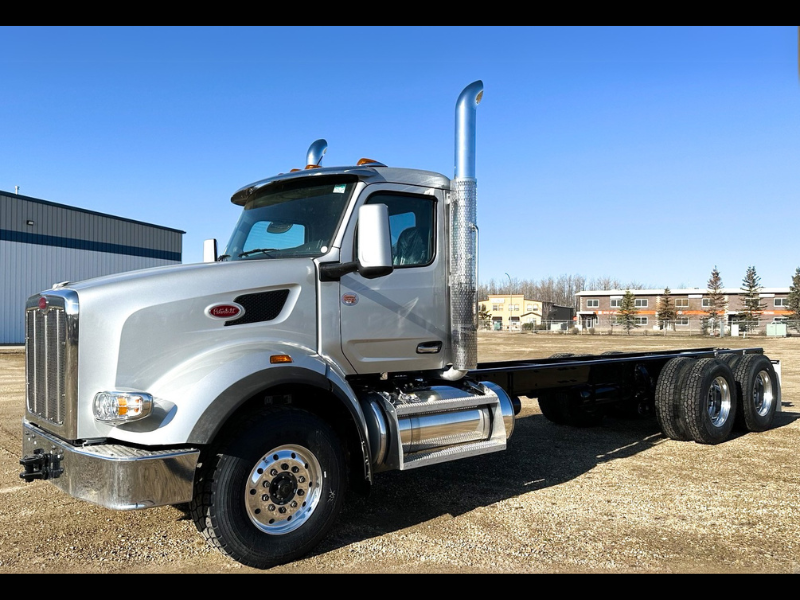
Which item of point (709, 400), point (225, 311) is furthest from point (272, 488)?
point (709, 400)

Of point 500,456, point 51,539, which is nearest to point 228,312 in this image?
point 51,539

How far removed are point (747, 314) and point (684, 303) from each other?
749 centimetres

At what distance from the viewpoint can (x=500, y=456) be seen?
293 inches

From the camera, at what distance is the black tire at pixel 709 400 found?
8016 millimetres

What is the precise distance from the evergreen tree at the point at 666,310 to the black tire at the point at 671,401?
228 ft

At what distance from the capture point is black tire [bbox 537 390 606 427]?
369 inches

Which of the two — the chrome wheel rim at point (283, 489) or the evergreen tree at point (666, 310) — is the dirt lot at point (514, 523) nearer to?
the chrome wheel rim at point (283, 489)

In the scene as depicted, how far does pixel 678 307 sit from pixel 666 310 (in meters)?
3.56

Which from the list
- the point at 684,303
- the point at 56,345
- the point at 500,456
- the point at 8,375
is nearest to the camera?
the point at 56,345

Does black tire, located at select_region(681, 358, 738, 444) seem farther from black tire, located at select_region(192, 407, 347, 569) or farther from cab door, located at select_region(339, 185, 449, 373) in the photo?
black tire, located at select_region(192, 407, 347, 569)

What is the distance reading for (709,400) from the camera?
842 centimetres

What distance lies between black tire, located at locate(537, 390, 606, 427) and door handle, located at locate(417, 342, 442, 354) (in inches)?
168

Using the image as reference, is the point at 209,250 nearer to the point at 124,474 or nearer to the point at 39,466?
the point at 39,466
